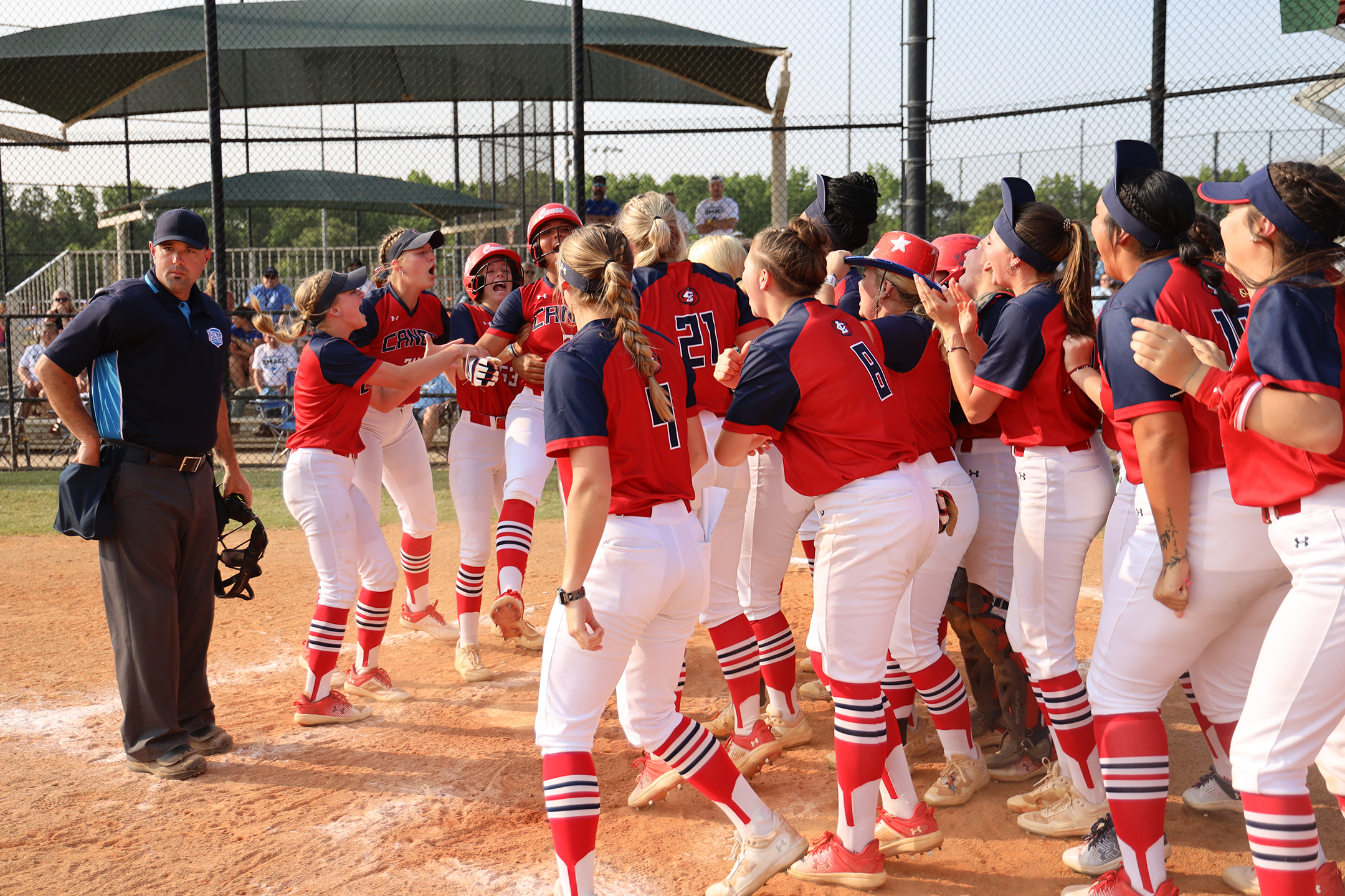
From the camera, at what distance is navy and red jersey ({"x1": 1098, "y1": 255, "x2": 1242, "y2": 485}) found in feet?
9.46

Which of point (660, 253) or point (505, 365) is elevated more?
point (660, 253)

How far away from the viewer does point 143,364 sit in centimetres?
429

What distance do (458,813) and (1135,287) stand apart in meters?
3.04

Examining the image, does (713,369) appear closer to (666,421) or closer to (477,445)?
(666,421)

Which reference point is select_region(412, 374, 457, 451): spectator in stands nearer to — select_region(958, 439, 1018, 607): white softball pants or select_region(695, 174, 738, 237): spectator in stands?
select_region(695, 174, 738, 237): spectator in stands

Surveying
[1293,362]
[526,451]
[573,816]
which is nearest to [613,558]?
[573,816]

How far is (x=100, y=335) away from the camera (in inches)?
166

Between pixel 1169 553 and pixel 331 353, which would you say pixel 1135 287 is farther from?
pixel 331 353

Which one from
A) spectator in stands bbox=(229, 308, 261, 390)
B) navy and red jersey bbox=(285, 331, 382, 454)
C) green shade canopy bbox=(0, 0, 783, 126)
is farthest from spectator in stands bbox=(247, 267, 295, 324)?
navy and red jersey bbox=(285, 331, 382, 454)

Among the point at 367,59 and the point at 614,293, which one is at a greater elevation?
the point at 367,59

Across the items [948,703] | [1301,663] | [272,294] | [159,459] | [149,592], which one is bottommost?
[948,703]

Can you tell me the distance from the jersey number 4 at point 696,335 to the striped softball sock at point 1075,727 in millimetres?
1927

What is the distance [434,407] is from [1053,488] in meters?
8.62

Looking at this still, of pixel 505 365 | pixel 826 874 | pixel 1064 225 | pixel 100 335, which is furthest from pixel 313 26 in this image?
pixel 826 874
